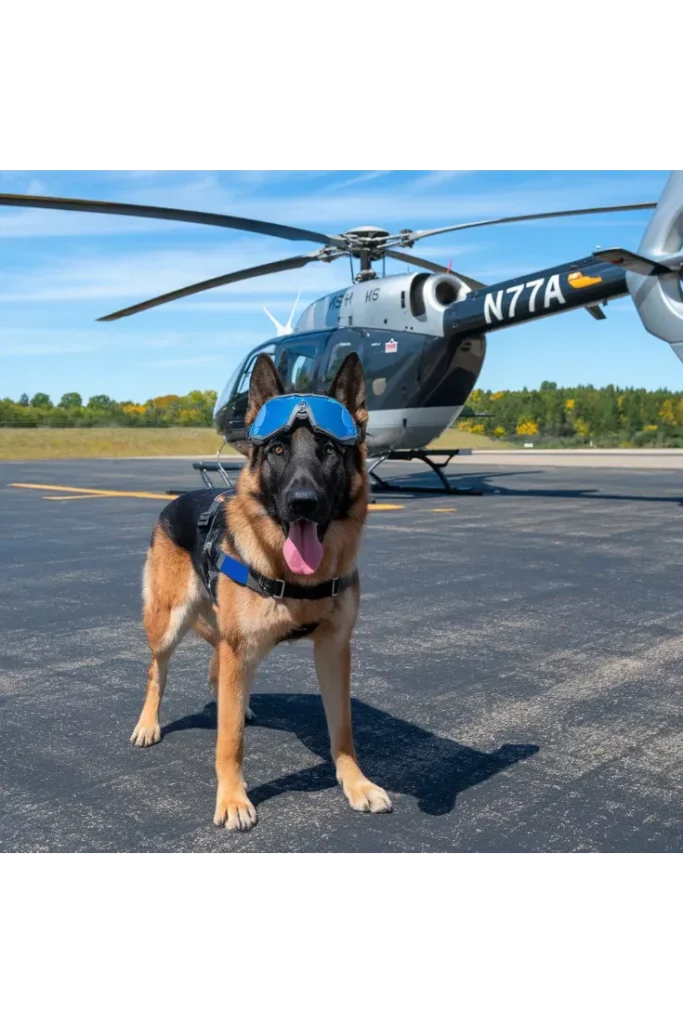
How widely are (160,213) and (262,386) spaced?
36.5 ft

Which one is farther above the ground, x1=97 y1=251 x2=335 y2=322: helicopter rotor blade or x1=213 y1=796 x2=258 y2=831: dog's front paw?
x1=97 y1=251 x2=335 y2=322: helicopter rotor blade

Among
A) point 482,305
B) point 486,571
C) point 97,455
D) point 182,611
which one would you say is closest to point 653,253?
point 482,305

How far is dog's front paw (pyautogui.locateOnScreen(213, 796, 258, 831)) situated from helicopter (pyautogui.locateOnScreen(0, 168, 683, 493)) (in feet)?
35.9

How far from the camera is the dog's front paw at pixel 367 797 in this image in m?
3.24

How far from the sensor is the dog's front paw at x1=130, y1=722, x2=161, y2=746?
392cm

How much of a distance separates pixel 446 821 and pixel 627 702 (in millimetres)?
1787

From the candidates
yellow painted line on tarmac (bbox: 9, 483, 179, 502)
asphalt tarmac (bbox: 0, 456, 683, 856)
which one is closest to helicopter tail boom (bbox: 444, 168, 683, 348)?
asphalt tarmac (bbox: 0, 456, 683, 856)

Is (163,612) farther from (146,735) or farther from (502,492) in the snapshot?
(502,492)

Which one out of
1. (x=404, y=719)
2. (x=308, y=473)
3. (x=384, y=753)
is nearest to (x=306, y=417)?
(x=308, y=473)

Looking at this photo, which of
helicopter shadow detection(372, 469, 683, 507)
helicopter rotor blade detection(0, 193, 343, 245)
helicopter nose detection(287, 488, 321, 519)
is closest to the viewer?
helicopter nose detection(287, 488, 321, 519)

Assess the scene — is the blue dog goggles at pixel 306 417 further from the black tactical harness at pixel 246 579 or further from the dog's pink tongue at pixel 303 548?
the black tactical harness at pixel 246 579

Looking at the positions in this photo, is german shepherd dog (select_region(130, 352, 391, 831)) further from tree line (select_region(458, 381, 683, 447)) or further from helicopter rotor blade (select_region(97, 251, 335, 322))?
tree line (select_region(458, 381, 683, 447))

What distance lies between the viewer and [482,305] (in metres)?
15.5

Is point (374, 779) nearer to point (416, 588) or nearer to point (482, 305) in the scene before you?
point (416, 588)
